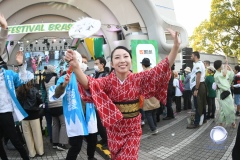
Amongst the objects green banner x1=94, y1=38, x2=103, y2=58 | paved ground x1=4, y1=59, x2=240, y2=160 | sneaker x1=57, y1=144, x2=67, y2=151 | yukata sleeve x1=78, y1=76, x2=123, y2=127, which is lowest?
paved ground x1=4, y1=59, x2=240, y2=160

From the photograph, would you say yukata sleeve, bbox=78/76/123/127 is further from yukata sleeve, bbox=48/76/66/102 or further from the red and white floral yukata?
yukata sleeve, bbox=48/76/66/102

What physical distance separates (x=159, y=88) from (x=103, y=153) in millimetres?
2407

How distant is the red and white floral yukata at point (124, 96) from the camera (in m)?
1.87

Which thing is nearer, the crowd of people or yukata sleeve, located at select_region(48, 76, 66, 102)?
the crowd of people

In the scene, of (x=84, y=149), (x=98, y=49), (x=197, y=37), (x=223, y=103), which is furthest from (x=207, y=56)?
(x=84, y=149)

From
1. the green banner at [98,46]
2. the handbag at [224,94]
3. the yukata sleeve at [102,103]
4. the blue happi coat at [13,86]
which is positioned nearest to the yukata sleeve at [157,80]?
the yukata sleeve at [102,103]

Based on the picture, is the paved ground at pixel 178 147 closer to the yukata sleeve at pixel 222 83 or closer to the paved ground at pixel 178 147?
the paved ground at pixel 178 147

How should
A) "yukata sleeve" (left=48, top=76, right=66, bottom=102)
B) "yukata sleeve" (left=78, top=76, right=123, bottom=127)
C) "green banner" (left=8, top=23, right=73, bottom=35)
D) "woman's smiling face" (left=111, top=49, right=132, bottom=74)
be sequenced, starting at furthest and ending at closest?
"green banner" (left=8, top=23, right=73, bottom=35), "yukata sleeve" (left=48, top=76, right=66, bottom=102), "woman's smiling face" (left=111, top=49, right=132, bottom=74), "yukata sleeve" (left=78, top=76, right=123, bottom=127)

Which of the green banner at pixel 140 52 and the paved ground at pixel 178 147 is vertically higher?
the green banner at pixel 140 52

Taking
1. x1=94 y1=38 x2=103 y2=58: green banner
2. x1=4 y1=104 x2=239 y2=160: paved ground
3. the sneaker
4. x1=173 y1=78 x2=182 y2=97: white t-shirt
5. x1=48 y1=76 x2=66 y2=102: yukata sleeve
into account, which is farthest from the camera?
x1=94 y1=38 x2=103 y2=58: green banner

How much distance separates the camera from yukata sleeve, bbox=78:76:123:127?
6.05 feet

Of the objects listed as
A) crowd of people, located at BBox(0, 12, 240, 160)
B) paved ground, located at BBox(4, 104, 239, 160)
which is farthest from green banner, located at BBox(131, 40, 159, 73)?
paved ground, located at BBox(4, 104, 239, 160)

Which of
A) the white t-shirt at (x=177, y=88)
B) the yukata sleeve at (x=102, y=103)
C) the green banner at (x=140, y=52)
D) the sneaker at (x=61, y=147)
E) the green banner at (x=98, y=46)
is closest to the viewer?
the yukata sleeve at (x=102, y=103)

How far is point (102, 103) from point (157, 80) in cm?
57
